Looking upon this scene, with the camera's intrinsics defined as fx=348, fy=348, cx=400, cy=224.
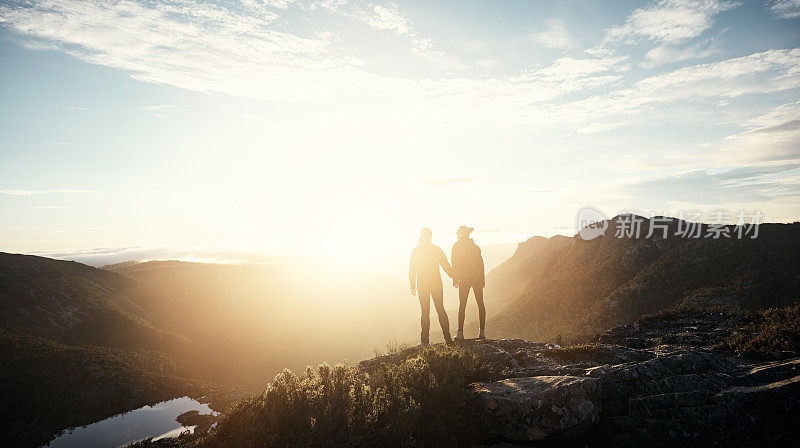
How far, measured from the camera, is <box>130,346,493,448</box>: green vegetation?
5.19 metres

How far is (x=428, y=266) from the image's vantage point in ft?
33.7

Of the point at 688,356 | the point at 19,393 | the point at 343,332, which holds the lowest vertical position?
the point at 343,332

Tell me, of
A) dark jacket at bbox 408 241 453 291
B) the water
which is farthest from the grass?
the water

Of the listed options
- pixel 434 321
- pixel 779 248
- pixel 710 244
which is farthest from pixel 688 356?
pixel 434 321

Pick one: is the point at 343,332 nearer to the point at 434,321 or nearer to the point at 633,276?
the point at 434,321

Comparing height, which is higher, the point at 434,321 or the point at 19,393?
the point at 19,393

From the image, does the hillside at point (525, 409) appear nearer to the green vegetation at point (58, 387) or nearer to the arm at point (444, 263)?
the arm at point (444, 263)

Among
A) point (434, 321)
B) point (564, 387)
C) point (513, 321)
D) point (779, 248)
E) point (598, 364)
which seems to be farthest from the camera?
point (434, 321)

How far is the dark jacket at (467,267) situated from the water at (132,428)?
22.0m

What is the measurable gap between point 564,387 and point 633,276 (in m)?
55.5

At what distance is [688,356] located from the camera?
6852 mm

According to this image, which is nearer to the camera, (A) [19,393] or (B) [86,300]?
(A) [19,393]

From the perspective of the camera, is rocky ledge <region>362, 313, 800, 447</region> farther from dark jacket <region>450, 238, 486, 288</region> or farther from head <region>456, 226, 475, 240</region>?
head <region>456, 226, 475, 240</region>

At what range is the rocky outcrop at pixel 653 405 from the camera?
4891mm
